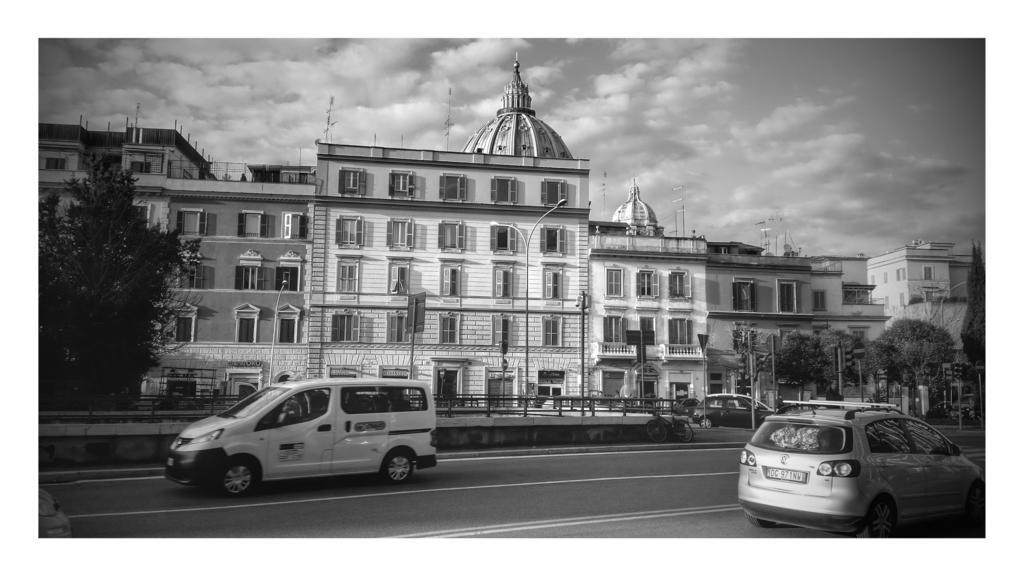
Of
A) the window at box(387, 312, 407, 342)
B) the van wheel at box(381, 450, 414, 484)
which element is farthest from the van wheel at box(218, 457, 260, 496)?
the window at box(387, 312, 407, 342)

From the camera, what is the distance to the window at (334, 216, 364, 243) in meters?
32.1

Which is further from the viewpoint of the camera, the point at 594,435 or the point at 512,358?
the point at 512,358

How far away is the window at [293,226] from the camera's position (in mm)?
34469

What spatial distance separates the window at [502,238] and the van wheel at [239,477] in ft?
75.0

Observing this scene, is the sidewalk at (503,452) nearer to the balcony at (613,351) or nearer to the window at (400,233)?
the window at (400,233)

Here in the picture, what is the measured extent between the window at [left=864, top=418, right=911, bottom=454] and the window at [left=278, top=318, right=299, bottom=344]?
1161 inches

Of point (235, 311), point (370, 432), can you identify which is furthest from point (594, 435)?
point (235, 311)

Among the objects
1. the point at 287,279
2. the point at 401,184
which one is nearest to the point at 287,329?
the point at 287,279

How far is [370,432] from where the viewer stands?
10.8 metres

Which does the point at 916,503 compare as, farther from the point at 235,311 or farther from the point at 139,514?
the point at 235,311

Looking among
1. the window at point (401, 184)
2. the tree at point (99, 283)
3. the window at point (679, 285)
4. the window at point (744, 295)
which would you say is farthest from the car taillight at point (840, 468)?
the window at point (744, 295)

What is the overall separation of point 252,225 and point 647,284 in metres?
20.8

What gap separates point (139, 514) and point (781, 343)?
3511 cm

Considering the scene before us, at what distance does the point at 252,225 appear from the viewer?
34406 mm
